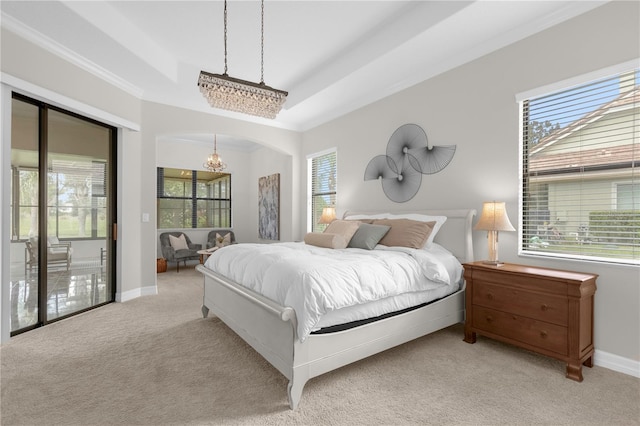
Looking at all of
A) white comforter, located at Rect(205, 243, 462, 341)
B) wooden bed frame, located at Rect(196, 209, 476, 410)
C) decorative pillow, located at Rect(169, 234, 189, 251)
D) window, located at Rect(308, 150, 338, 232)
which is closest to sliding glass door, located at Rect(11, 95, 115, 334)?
wooden bed frame, located at Rect(196, 209, 476, 410)

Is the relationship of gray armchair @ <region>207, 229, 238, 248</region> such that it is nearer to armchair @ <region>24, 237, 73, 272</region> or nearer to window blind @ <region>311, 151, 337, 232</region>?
window blind @ <region>311, 151, 337, 232</region>

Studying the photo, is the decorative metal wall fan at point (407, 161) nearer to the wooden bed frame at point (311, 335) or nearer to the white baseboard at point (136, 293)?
the wooden bed frame at point (311, 335)

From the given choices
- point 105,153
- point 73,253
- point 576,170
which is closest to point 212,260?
point 73,253

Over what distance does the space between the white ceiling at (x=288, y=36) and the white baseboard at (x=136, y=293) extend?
2765 millimetres

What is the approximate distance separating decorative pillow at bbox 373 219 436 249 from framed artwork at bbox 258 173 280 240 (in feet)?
11.8

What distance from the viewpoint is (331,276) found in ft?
6.59

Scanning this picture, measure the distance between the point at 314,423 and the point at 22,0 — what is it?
3813 millimetres

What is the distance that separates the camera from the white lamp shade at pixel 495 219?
2.62 metres

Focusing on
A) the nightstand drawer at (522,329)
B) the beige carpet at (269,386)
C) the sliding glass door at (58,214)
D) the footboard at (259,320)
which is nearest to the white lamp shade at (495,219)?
the nightstand drawer at (522,329)

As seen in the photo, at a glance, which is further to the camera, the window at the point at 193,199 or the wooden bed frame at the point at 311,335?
the window at the point at 193,199

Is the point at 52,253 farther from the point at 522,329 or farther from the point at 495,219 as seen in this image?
the point at 522,329

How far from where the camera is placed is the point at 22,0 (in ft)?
7.99

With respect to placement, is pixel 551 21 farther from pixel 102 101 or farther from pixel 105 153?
pixel 105 153

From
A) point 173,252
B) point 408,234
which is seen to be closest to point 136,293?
point 173,252
